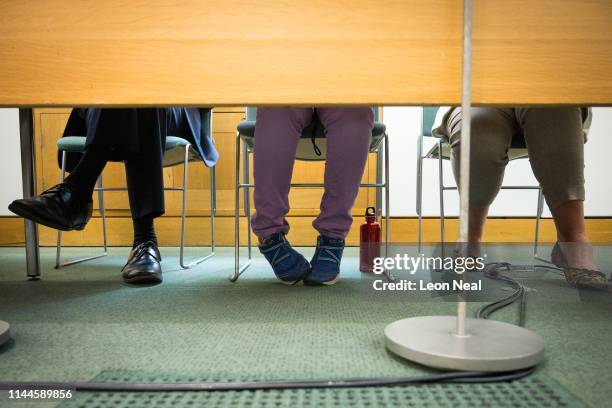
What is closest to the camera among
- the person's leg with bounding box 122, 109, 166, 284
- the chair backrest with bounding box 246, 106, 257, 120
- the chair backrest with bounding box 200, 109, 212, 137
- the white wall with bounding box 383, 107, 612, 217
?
the person's leg with bounding box 122, 109, 166, 284

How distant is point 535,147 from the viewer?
1.03 m

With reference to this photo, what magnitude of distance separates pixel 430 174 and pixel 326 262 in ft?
5.08

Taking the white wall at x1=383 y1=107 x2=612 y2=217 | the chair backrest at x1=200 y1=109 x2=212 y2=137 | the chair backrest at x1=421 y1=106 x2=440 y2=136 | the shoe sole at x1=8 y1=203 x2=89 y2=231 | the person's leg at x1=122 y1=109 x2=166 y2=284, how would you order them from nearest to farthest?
the shoe sole at x1=8 y1=203 x2=89 y2=231
the person's leg at x1=122 y1=109 x2=166 y2=284
the chair backrest at x1=200 y1=109 x2=212 y2=137
the chair backrest at x1=421 y1=106 x2=440 y2=136
the white wall at x1=383 y1=107 x2=612 y2=217

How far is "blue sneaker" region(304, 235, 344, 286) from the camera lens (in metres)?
1.10

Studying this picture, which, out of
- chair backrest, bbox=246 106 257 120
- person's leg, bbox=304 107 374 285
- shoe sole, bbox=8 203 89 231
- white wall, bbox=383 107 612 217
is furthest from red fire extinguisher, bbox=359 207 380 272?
white wall, bbox=383 107 612 217

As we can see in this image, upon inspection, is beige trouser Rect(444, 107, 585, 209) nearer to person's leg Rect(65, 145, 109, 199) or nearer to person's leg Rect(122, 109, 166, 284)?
person's leg Rect(122, 109, 166, 284)

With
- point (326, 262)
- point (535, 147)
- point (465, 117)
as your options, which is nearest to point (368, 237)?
point (326, 262)

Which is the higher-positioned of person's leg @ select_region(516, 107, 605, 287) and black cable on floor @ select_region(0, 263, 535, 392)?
person's leg @ select_region(516, 107, 605, 287)

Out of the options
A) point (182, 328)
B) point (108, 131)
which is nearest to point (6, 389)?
point (182, 328)

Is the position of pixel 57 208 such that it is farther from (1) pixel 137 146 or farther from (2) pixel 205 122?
(2) pixel 205 122

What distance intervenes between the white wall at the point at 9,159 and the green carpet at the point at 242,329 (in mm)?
1606

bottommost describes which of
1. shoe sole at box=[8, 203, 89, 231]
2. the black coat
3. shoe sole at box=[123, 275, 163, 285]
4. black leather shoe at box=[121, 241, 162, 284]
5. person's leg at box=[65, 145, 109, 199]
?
shoe sole at box=[123, 275, 163, 285]

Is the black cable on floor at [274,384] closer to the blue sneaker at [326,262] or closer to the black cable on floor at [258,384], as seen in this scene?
the black cable on floor at [258,384]

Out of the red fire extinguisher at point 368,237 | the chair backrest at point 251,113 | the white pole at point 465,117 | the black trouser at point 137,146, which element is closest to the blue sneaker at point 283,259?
the red fire extinguisher at point 368,237
